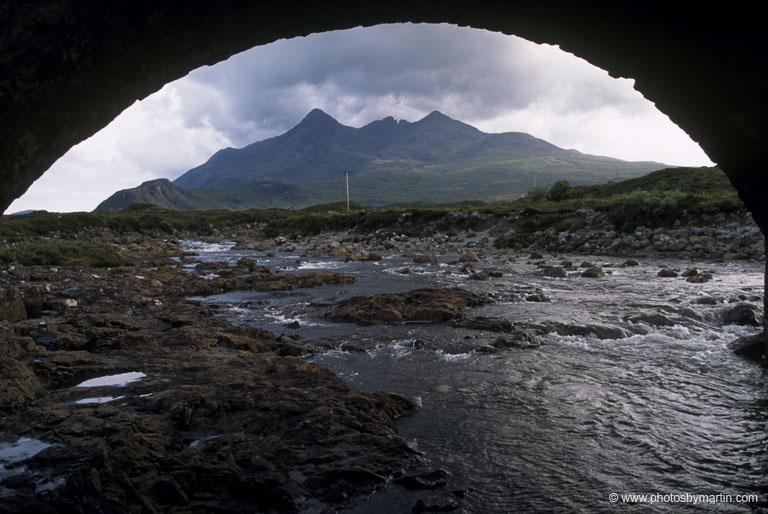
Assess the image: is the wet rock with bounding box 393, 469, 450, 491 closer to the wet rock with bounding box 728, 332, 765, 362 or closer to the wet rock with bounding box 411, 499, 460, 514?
the wet rock with bounding box 411, 499, 460, 514

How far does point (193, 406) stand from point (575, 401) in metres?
6.21

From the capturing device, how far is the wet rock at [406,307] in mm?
13078

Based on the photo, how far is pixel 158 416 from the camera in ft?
19.5

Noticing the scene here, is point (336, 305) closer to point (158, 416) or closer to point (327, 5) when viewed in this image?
point (158, 416)

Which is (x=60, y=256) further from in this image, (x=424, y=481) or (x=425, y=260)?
(x=424, y=481)

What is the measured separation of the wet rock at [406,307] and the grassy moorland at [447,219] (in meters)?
19.5

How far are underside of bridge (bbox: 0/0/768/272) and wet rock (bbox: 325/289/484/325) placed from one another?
25.9 feet

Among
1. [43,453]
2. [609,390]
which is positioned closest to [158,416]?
[43,453]

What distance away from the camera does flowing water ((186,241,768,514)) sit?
15.9 ft

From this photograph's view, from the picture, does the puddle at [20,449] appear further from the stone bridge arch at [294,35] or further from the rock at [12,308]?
the rock at [12,308]

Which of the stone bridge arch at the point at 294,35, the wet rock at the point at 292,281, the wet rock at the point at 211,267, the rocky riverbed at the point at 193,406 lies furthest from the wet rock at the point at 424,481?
the wet rock at the point at 211,267

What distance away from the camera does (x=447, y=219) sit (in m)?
46.5

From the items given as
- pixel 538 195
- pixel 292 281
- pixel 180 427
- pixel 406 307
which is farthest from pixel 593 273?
pixel 538 195

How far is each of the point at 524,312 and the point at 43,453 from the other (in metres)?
12.2
